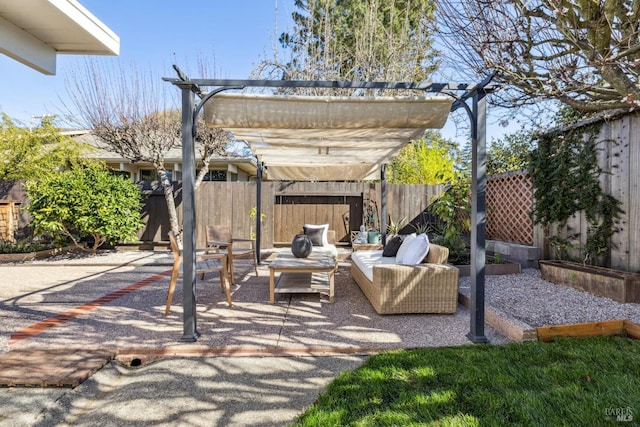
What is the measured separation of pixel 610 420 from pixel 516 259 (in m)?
5.17

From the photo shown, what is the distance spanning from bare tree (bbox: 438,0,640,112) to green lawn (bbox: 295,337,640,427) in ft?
6.75

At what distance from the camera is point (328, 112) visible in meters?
3.30

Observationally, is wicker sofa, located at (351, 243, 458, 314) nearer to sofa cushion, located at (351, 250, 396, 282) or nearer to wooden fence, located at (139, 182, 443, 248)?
sofa cushion, located at (351, 250, 396, 282)

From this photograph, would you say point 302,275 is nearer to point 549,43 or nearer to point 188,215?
point 188,215

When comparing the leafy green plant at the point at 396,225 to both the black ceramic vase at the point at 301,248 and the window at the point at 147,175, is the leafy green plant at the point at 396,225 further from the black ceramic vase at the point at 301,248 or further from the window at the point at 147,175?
the window at the point at 147,175

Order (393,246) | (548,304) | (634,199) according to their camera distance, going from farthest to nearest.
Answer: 1. (393,246)
2. (634,199)
3. (548,304)

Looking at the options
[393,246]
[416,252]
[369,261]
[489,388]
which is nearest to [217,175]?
[393,246]

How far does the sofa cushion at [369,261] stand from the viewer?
4.51m

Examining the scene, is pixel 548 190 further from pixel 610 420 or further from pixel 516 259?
pixel 610 420

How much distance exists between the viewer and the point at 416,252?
13.5 ft

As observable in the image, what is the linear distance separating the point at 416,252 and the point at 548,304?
160 cm

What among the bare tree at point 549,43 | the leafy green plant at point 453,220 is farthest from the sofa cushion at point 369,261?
the bare tree at point 549,43

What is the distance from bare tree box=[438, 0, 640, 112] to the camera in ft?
9.93

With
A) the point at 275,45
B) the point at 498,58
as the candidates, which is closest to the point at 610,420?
the point at 498,58
